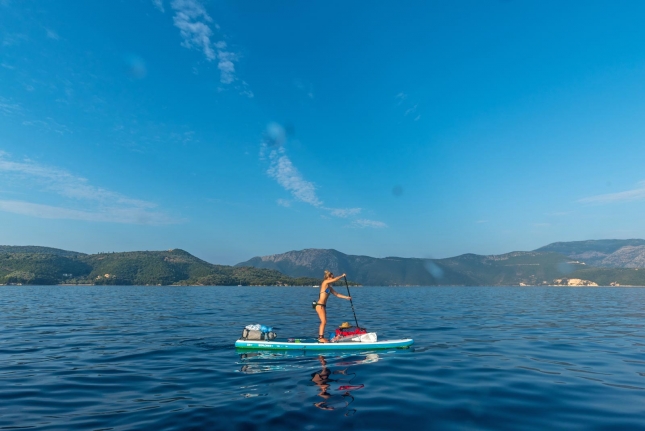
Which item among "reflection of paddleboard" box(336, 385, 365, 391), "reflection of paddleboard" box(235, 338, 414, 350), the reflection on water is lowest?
"reflection of paddleboard" box(336, 385, 365, 391)

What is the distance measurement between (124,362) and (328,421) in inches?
412

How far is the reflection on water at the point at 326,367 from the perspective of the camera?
32.1ft

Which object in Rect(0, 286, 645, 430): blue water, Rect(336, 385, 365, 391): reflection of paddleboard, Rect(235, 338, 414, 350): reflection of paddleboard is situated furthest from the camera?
Rect(235, 338, 414, 350): reflection of paddleboard

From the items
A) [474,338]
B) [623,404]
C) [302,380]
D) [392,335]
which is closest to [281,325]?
[392,335]

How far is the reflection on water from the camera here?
978cm

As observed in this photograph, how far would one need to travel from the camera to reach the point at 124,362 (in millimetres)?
14352

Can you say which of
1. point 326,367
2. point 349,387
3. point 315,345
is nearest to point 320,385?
point 349,387

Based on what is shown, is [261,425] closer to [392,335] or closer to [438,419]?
[438,419]

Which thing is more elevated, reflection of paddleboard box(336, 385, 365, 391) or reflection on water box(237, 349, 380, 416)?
reflection on water box(237, 349, 380, 416)

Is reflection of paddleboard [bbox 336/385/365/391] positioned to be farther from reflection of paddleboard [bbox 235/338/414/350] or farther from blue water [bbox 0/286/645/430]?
reflection of paddleboard [bbox 235/338/414/350]

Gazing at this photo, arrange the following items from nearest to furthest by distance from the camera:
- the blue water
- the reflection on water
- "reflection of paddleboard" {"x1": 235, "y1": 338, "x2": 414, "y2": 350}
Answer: the blue water, the reflection on water, "reflection of paddleboard" {"x1": 235, "y1": 338, "x2": 414, "y2": 350}

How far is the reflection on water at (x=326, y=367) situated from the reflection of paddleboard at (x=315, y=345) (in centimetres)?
24

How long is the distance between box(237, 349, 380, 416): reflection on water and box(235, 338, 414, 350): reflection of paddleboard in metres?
0.24

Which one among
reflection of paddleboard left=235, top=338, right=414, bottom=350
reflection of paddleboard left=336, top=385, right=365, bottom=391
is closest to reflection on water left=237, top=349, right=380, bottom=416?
reflection of paddleboard left=336, top=385, right=365, bottom=391
